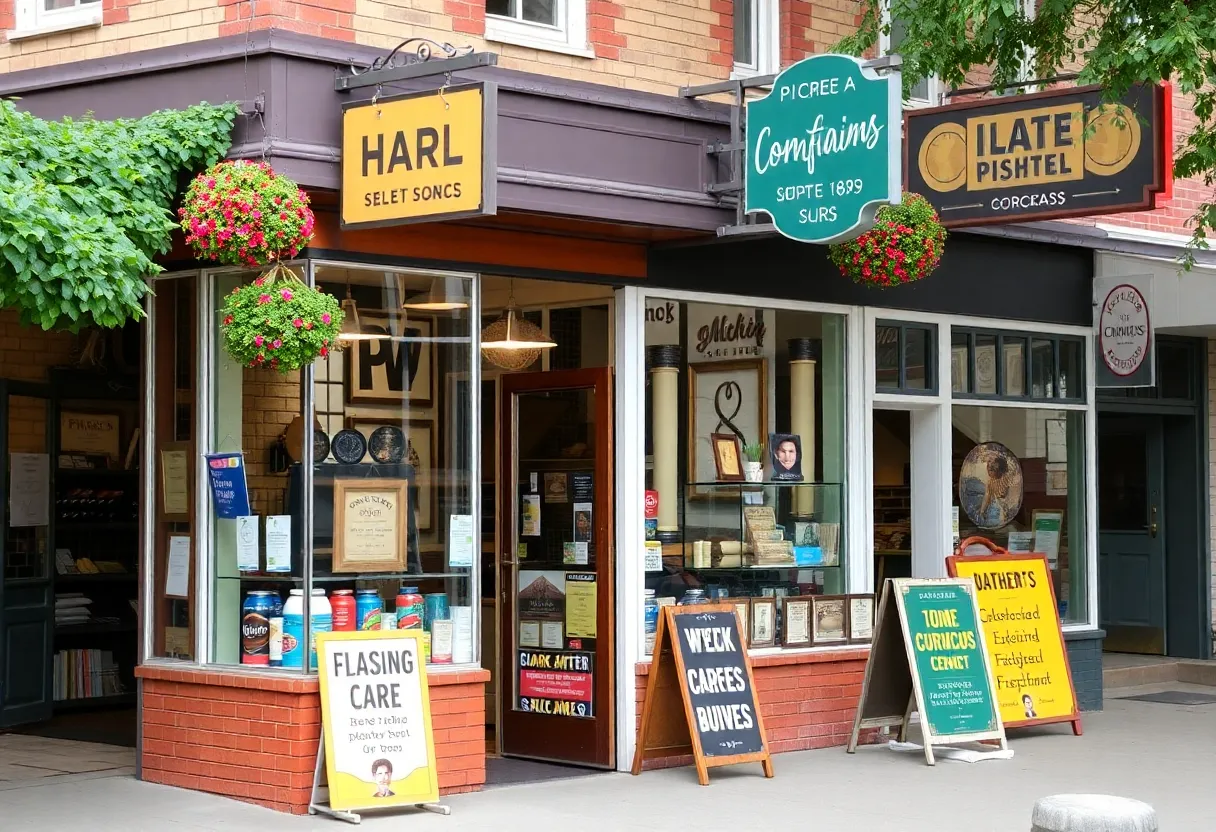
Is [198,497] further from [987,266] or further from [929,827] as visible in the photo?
[987,266]

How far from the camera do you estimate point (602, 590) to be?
419 inches

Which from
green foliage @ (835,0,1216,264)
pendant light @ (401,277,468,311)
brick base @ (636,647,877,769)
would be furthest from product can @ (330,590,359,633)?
green foliage @ (835,0,1216,264)

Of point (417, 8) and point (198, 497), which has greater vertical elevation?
point (417, 8)

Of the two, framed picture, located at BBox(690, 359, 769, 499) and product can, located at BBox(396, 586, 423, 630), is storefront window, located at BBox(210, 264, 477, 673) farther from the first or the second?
framed picture, located at BBox(690, 359, 769, 499)

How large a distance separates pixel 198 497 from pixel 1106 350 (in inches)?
291

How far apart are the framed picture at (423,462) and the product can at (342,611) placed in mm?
594

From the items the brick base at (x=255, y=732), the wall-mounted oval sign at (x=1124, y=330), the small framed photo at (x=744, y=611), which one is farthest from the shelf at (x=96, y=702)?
the wall-mounted oval sign at (x=1124, y=330)

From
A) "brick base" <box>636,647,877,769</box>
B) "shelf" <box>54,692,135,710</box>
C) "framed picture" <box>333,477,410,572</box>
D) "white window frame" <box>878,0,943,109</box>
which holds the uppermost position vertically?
"white window frame" <box>878,0,943,109</box>

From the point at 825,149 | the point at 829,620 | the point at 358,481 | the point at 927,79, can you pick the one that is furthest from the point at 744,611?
the point at 927,79

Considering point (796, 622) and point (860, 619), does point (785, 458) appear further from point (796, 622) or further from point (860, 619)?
point (860, 619)

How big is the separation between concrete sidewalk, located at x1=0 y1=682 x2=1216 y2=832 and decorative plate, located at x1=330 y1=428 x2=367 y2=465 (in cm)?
188

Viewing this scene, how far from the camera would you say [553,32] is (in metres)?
10.1

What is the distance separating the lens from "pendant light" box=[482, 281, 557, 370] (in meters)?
11.1

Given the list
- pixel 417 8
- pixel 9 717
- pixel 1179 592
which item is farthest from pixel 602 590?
pixel 1179 592
